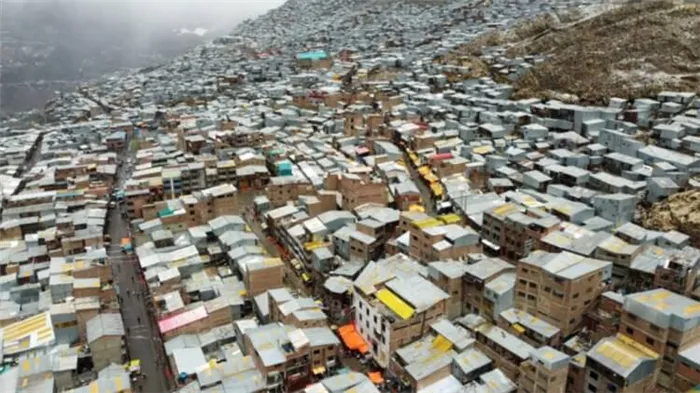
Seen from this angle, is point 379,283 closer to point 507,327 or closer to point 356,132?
point 507,327

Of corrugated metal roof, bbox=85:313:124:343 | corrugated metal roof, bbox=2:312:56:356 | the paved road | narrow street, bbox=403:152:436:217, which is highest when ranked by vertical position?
narrow street, bbox=403:152:436:217

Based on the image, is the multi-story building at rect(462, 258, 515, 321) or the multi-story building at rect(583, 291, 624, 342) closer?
the multi-story building at rect(583, 291, 624, 342)

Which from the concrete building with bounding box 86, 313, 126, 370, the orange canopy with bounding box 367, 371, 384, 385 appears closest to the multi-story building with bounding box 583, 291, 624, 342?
the orange canopy with bounding box 367, 371, 384, 385

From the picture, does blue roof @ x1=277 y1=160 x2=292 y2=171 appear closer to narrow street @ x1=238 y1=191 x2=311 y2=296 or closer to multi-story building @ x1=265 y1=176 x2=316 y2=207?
narrow street @ x1=238 y1=191 x2=311 y2=296

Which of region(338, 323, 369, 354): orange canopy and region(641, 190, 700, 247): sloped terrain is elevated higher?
region(641, 190, 700, 247): sloped terrain

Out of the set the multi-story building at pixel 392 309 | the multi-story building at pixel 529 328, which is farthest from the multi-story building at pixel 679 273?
the multi-story building at pixel 392 309

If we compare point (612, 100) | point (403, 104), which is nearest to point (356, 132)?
point (403, 104)
